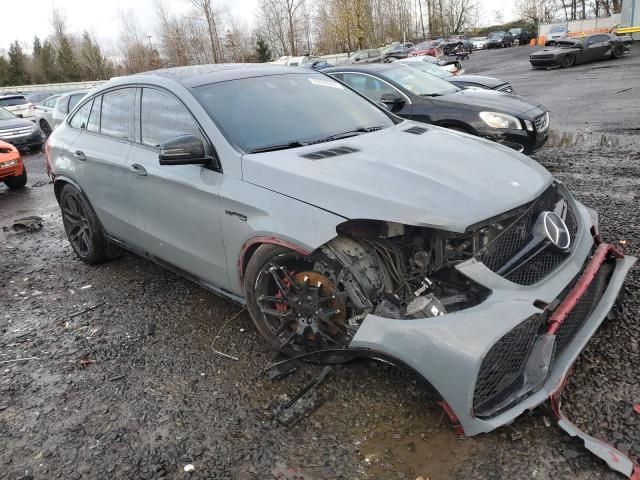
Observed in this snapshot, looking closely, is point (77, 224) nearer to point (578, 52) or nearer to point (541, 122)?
point (541, 122)

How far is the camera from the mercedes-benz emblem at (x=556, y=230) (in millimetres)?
2768

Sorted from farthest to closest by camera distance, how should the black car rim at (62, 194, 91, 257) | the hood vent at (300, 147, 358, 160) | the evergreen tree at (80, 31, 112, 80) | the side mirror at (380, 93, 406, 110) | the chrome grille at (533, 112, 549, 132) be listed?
the evergreen tree at (80, 31, 112, 80)
the side mirror at (380, 93, 406, 110)
the chrome grille at (533, 112, 549, 132)
the black car rim at (62, 194, 91, 257)
the hood vent at (300, 147, 358, 160)

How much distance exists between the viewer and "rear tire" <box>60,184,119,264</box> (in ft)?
15.8

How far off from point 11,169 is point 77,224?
5.05 metres

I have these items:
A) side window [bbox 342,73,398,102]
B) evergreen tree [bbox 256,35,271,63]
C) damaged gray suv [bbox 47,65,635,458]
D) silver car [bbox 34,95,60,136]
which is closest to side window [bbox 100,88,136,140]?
damaged gray suv [bbox 47,65,635,458]

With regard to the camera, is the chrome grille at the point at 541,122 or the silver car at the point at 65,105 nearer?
the chrome grille at the point at 541,122

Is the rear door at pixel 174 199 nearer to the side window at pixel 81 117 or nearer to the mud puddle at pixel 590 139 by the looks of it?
the side window at pixel 81 117

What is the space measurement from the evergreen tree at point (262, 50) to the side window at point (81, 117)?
162ft

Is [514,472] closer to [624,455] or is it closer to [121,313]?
[624,455]

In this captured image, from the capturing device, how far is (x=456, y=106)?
7.21 metres

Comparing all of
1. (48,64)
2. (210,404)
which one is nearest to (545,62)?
(210,404)

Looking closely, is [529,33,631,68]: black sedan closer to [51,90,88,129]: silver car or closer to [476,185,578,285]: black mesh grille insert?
[51,90,88,129]: silver car

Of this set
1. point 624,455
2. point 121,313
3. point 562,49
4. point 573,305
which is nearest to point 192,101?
point 121,313

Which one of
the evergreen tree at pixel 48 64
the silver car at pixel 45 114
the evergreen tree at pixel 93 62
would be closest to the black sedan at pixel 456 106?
the silver car at pixel 45 114
